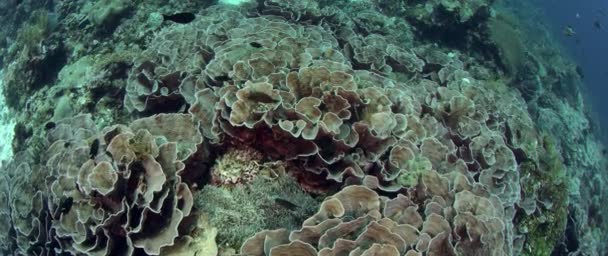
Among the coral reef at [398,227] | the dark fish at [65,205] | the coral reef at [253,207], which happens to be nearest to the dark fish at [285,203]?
the coral reef at [253,207]

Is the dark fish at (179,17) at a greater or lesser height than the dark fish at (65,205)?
greater

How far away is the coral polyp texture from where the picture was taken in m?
3.55

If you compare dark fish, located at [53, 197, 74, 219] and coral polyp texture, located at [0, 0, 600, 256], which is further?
dark fish, located at [53, 197, 74, 219]

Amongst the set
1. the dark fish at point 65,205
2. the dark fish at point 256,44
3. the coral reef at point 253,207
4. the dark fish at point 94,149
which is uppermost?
the dark fish at point 256,44

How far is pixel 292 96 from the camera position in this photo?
163 inches

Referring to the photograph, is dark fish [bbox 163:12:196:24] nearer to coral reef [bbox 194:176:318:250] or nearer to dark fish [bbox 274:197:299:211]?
coral reef [bbox 194:176:318:250]

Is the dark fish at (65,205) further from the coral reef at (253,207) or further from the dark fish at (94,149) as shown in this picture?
the coral reef at (253,207)

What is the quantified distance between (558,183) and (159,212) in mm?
5627

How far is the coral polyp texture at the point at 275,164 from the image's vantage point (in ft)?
11.7

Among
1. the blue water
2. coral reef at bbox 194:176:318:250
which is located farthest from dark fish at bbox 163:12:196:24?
the blue water

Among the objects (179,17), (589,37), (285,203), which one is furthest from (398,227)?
(589,37)

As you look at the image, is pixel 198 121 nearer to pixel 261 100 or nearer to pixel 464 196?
pixel 261 100

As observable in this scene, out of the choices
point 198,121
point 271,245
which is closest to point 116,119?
point 198,121

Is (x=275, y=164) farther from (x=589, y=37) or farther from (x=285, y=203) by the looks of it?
(x=589, y=37)
